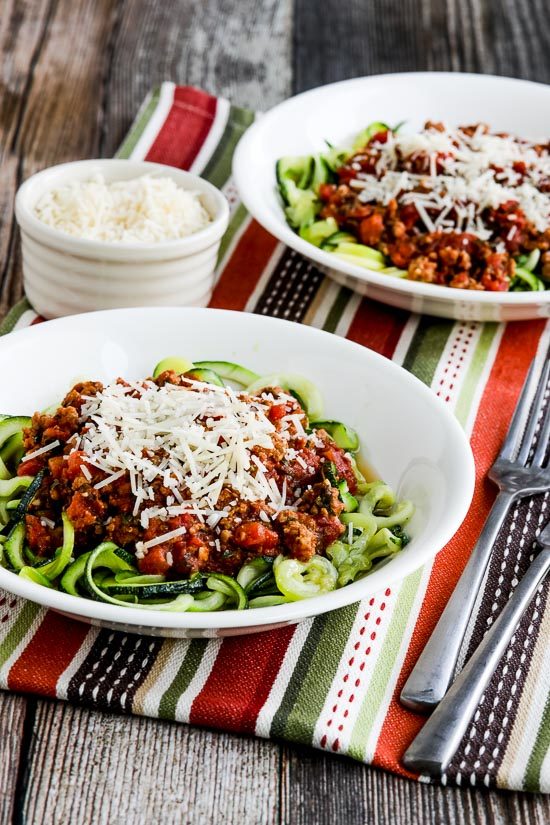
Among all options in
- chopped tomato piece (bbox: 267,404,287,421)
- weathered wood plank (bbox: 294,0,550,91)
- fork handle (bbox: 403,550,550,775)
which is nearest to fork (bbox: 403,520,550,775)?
fork handle (bbox: 403,550,550,775)

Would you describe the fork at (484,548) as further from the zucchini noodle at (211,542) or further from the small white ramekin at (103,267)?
the small white ramekin at (103,267)

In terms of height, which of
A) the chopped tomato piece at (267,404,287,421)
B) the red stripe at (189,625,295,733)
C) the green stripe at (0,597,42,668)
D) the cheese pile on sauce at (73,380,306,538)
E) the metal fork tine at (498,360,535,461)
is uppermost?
the cheese pile on sauce at (73,380,306,538)

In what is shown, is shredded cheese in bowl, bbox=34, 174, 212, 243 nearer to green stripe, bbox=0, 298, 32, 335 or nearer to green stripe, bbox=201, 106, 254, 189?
green stripe, bbox=0, 298, 32, 335

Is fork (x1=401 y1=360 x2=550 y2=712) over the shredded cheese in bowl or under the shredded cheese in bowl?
under

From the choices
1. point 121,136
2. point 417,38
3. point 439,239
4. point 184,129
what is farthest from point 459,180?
point 417,38

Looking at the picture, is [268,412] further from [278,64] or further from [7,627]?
[278,64]

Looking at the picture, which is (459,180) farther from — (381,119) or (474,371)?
(381,119)
